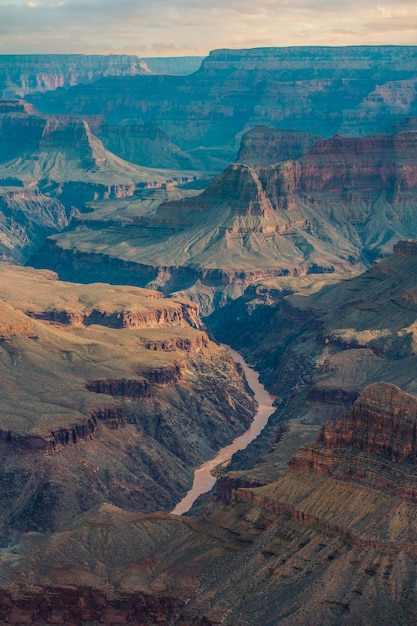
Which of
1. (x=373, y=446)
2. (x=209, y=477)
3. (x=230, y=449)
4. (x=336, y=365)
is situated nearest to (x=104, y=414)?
(x=209, y=477)

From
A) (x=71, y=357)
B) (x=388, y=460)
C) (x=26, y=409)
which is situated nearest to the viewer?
(x=388, y=460)

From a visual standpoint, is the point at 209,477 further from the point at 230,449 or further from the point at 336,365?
the point at 336,365

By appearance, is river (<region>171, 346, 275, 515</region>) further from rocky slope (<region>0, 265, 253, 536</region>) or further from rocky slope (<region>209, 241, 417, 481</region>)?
rocky slope (<region>209, 241, 417, 481</region>)

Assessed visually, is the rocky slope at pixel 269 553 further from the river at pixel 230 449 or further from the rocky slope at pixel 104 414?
the river at pixel 230 449

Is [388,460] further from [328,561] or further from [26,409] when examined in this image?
[26,409]

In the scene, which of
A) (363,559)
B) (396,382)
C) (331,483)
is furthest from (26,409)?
(363,559)

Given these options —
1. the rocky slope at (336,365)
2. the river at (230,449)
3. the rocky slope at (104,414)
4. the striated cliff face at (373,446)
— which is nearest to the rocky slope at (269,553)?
the striated cliff face at (373,446)

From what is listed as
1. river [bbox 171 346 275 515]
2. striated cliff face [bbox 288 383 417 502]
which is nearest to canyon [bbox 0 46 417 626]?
striated cliff face [bbox 288 383 417 502]

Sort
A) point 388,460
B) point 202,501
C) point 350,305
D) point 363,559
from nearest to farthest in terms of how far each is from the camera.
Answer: point 363,559 → point 388,460 → point 202,501 → point 350,305
